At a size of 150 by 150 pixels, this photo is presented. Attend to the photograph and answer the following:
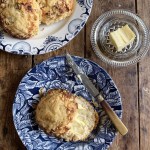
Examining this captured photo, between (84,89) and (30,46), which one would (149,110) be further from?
(30,46)

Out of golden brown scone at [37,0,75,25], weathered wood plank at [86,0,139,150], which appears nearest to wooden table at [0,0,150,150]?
weathered wood plank at [86,0,139,150]

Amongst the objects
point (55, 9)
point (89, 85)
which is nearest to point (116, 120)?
point (89, 85)

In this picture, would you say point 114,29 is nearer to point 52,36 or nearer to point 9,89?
point 52,36

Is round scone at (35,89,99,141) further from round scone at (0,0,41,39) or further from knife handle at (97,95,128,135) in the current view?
round scone at (0,0,41,39)

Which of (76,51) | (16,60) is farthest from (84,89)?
(16,60)

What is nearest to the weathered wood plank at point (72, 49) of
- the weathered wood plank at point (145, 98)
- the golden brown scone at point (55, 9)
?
the golden brown scone at point (55, 9)
